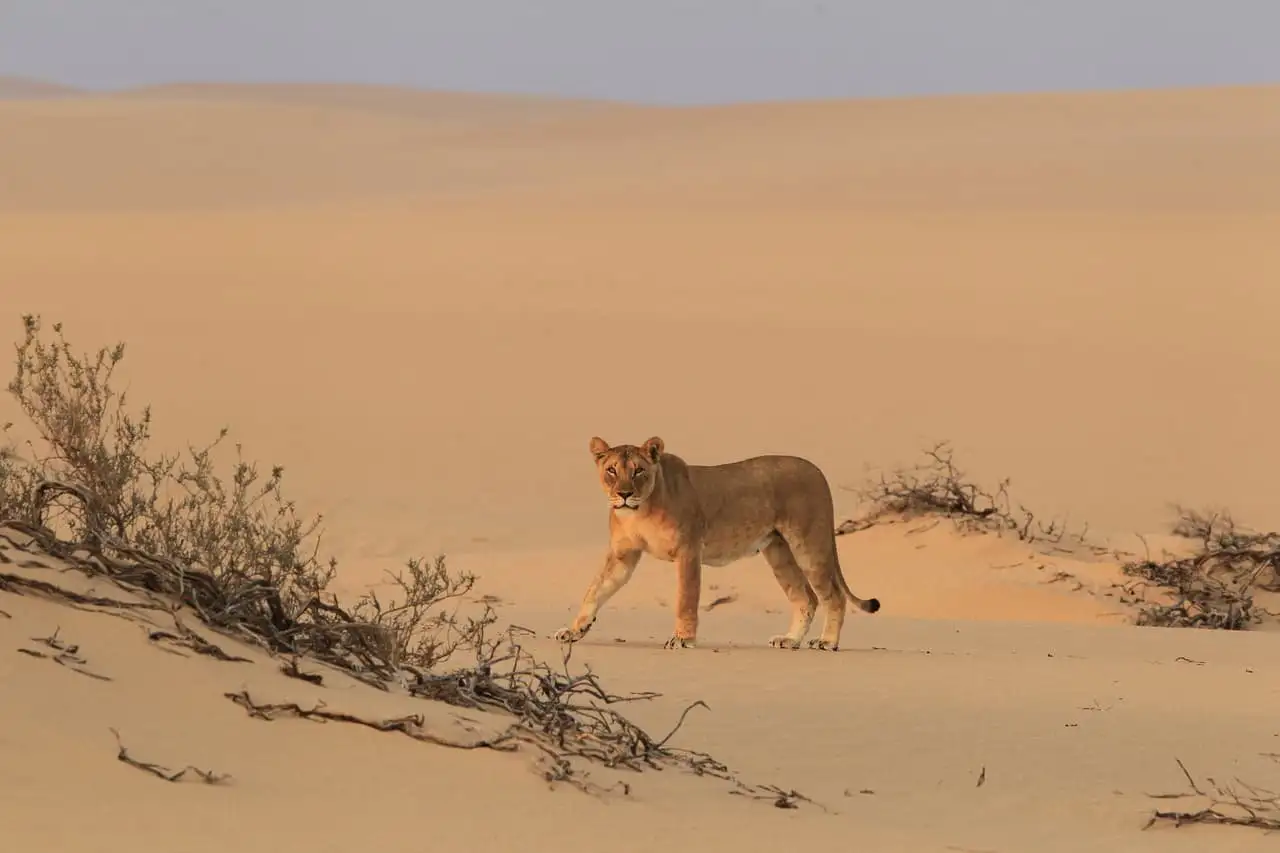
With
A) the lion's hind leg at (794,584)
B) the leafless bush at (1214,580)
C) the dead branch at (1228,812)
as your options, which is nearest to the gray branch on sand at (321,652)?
the dead branch at (1228,812)

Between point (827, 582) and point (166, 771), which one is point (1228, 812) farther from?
point (827, 582)

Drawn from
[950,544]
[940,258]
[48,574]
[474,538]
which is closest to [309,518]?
[474,538]

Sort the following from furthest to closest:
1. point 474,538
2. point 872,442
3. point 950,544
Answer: point 872,442 → point 474,538 → point 950,544

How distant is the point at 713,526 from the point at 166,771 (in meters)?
5.12

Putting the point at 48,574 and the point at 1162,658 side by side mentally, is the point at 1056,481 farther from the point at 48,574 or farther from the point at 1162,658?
the point at 48,574

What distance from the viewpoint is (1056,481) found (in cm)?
2150

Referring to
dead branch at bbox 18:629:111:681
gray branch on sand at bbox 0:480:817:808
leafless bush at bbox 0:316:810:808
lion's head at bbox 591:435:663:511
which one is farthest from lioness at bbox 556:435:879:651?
dead branch at bbox 18:629:111:681

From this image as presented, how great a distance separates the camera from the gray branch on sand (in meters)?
6.10

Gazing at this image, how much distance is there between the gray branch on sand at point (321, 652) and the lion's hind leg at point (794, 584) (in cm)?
359

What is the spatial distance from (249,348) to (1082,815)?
68.2 ft

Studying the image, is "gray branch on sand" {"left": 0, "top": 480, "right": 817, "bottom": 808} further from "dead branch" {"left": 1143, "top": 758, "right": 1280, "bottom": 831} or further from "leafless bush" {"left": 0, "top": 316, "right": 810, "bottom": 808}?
"dead branch" {"left": 1143, "top": 758, "right": 1280, "bottom": 831}

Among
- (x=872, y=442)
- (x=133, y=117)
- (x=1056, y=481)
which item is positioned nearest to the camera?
(x=1056, y=481)

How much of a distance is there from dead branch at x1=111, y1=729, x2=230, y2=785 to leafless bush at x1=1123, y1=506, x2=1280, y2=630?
9.52 metres

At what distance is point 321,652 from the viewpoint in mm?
6801
